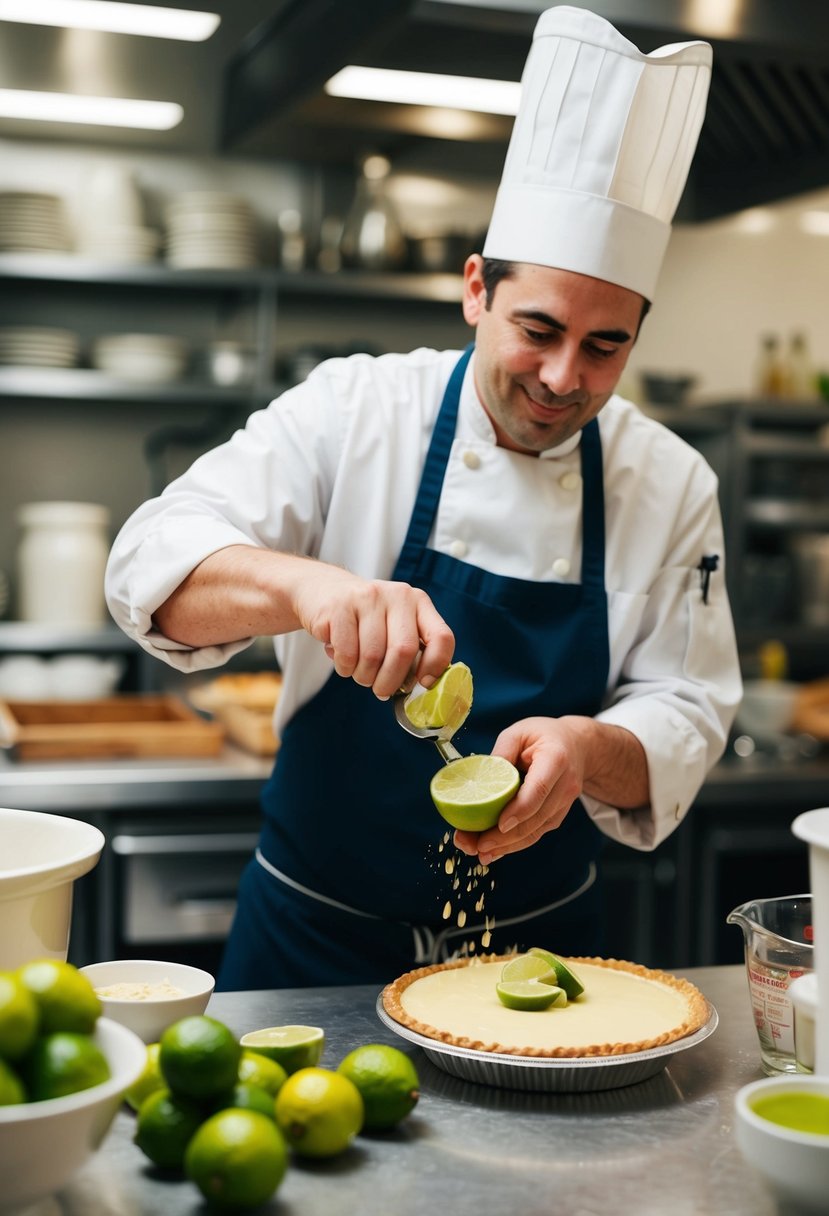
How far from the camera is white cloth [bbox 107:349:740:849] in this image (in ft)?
6.12

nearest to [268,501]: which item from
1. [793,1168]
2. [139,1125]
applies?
[139,1125]

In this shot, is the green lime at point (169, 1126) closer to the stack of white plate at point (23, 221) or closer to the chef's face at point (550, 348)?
the chef's face at point (550, 348)

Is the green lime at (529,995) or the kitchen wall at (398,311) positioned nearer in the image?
the green lime at (529,995)

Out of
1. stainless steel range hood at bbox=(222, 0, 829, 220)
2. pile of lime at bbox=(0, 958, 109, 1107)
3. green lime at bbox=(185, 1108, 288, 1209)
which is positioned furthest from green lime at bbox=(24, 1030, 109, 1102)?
stainless steel range hood at bbox=(222, 0, 829, 220)

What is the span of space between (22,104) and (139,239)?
0.50 m

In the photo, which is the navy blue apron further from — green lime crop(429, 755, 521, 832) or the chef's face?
green lime crop(429, 755, 521, 832)

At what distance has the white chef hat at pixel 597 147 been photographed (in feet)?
6.01

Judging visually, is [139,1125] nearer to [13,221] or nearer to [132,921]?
[132,921]

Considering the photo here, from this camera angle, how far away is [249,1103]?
1.09 metres

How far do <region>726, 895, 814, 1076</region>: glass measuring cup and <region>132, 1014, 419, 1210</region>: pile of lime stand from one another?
15.0 inches

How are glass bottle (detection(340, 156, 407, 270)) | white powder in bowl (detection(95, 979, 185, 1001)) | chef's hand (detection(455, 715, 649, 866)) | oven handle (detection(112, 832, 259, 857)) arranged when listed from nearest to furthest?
white powder in bowl (detection(95, 979, 185, 1001)), chef's hand (detection(455, 715, 649, 866)), oven handle (detection(112, 832, 259, 857)), glass bottle (detection(340, 156, 407, 270))

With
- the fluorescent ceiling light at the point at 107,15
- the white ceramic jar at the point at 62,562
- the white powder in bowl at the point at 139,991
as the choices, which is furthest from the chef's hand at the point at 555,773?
the white ceramic jar at the point at 62,562

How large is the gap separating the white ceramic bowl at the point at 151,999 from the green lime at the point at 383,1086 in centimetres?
17

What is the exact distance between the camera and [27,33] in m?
3.68
